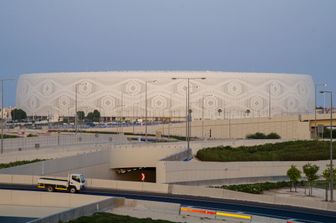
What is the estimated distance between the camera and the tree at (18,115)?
458 feet

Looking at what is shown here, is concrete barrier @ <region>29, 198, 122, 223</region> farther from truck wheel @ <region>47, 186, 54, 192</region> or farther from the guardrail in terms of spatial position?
the guardrail

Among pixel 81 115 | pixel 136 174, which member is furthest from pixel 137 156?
pixel 81 115

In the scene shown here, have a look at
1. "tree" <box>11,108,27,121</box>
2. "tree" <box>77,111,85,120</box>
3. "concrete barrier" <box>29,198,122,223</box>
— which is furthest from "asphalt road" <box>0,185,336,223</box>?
"tree" <box>11,108,27,121</box>

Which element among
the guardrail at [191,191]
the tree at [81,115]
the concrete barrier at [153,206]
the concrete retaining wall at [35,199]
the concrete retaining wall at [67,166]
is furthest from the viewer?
the tree at [81,115]

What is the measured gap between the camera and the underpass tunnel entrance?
2065 inches

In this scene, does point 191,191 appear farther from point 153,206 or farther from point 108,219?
point 108,219

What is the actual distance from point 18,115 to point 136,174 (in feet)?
300

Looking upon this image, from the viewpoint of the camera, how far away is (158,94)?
136125 millimetres

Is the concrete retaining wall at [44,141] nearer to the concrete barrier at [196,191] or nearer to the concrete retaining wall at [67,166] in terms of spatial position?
the concrete retaining wall at [67,166]

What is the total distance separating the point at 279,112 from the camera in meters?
143

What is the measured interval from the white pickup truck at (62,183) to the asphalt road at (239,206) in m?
0.60

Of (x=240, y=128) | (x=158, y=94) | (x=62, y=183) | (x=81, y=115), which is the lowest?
(x=62, y=183)

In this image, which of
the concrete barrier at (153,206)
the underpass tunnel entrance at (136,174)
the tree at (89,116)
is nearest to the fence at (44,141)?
the underpass tunnel entrance at (136,174)

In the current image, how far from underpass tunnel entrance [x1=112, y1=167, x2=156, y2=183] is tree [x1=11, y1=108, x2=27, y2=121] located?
87.3m
